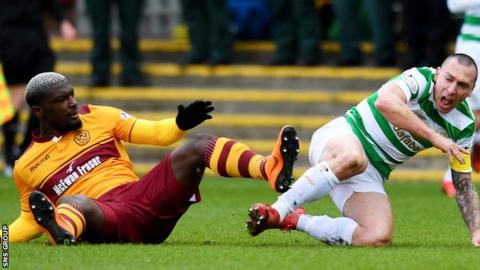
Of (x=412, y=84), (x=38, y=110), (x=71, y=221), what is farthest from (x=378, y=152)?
(x=38, y=110)

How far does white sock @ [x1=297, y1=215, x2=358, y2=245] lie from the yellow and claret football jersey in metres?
0.97

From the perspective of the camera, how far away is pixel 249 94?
59.2 ft

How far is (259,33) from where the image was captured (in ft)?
62.5

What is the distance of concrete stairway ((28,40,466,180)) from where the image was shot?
17.5m

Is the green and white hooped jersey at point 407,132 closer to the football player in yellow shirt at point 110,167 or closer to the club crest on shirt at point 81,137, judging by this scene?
the football player in yellow shirt at point 110,167

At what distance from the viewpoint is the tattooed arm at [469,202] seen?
31.8 feet

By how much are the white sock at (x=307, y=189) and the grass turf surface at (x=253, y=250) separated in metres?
0.27

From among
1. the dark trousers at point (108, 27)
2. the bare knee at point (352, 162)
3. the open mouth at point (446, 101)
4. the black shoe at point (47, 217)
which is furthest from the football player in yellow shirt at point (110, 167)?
the dark trousers at point (108, 27)

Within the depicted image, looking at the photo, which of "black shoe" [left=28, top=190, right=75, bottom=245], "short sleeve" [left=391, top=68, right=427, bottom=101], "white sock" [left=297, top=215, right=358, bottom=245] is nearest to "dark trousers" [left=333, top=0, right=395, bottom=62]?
"short sleeve" [left=391, top=68, right=427, bottom=101]

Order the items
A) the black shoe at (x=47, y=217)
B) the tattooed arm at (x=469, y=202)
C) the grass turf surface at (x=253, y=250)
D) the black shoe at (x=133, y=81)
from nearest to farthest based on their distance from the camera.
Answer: the grass turf surface at (x=253, y=250)
the black shoe at (x=47, y=217)
the tattooed arm at (x=469, y=202)
the black shoe at (x=133, y=81)

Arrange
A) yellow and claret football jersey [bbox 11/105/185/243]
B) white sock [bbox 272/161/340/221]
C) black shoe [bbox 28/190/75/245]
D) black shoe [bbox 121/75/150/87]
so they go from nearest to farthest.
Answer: black shoe [bbox 28/190/75/245] < white sock [bbox 272/161/340/221] < yellow and claret football jersey [bbox 11/105/185/243] < black shoe [bbox 121/75/150/87]

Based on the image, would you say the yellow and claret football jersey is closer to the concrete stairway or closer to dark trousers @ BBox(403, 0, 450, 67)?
the concrete stairway

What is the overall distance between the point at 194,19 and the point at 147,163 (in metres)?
1.78

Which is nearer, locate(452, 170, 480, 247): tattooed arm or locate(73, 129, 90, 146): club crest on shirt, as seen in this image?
locate(452, 170, 480, 247): tattooed arm
